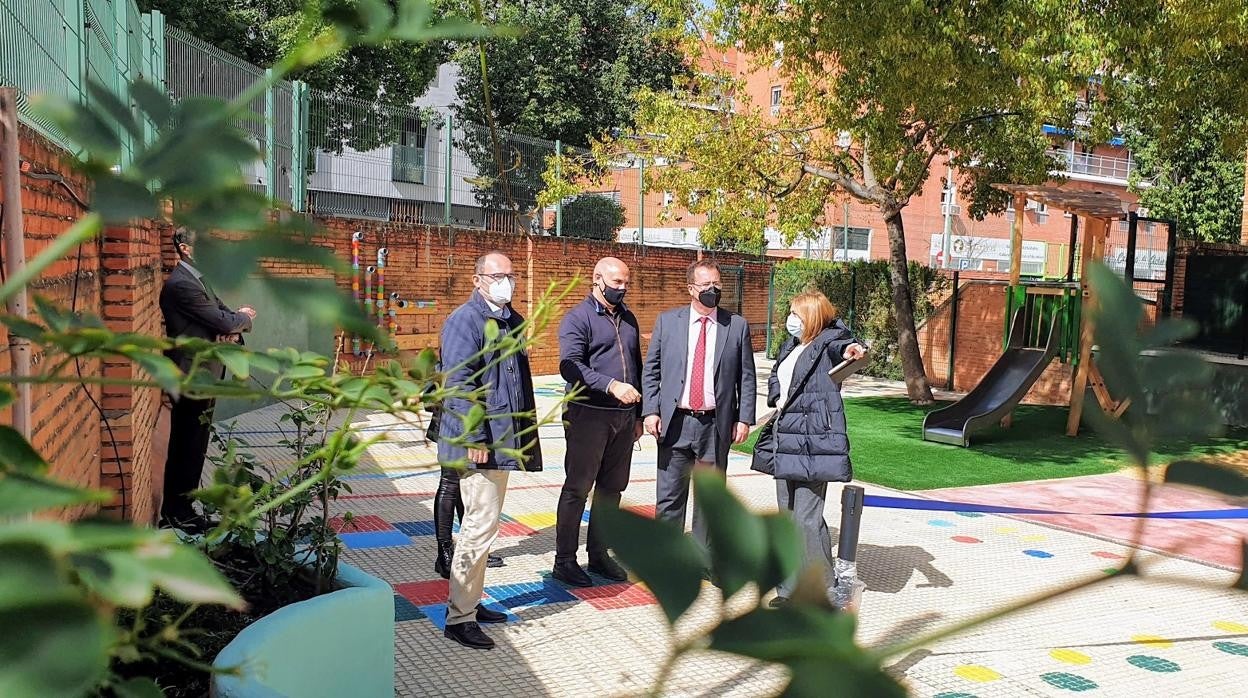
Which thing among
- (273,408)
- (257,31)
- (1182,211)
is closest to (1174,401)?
(273,408)

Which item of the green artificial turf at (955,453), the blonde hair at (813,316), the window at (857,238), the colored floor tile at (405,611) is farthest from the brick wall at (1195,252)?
the window at (857,238)

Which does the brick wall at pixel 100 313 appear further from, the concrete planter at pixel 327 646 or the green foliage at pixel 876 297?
the green foliage at pixel 876 297

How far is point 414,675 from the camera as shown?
4.46 meters

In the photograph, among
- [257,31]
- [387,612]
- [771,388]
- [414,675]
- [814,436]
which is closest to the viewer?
[387,612]

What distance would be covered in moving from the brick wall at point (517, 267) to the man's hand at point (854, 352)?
5.86 m

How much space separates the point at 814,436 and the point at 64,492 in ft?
17.6

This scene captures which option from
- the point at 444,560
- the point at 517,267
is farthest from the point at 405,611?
the point at 517,267

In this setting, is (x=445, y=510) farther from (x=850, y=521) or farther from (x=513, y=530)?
(x=850, y=521)

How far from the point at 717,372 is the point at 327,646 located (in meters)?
3.12

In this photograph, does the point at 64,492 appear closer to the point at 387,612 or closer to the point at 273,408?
the point at 387,612

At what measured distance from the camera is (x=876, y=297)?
64.4 feet

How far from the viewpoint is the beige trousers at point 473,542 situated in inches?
190

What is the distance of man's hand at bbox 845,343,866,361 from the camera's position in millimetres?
5582

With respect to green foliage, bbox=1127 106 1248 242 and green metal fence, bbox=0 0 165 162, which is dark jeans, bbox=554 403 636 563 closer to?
green metal fence, bbox=0 0 165 162
